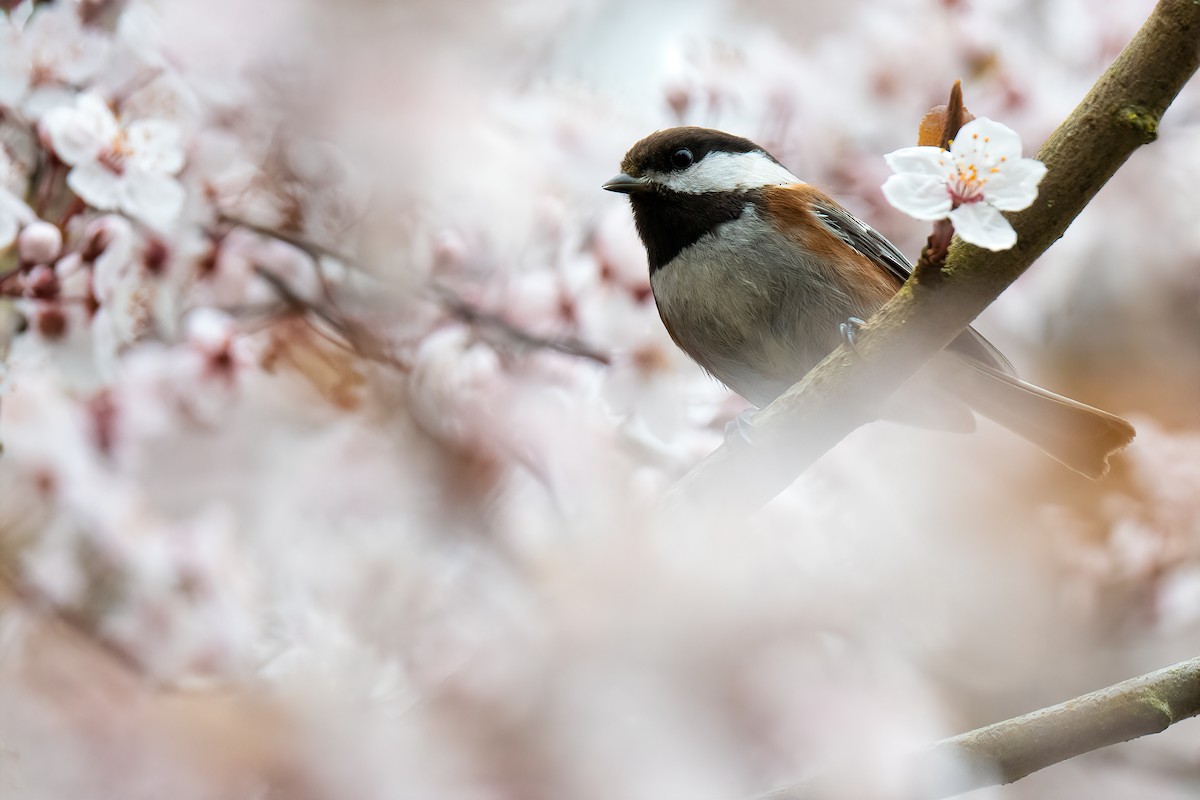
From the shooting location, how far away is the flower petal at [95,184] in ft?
A: 3.51

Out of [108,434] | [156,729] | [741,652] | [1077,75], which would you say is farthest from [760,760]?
[1077,75]

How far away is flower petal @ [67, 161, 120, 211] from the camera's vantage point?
1.07m

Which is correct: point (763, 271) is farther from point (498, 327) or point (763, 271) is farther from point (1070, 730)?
point (1070, 730)

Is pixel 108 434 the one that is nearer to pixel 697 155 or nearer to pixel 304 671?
pixel 304 671

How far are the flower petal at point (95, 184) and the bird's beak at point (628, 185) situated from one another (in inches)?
22.1

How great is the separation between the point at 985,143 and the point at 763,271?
56cm

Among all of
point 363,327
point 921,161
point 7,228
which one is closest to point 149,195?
point 7,228

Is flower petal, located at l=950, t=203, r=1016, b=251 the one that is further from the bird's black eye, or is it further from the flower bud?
the flower bud

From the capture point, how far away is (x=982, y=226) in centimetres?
69

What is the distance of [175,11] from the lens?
4.92 feet

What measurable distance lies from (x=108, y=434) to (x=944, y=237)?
4.03ft

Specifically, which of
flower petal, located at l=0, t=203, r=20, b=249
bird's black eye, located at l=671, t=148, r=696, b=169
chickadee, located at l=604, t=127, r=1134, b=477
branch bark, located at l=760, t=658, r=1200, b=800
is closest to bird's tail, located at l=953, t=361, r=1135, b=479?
chickadee, located at l=604, t=127, r=1134, b=477

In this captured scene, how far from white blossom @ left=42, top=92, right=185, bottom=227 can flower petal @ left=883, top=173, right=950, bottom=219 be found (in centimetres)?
81

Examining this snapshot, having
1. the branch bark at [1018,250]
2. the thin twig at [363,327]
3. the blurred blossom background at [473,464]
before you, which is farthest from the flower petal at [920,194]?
the thin twig at [363,327]
